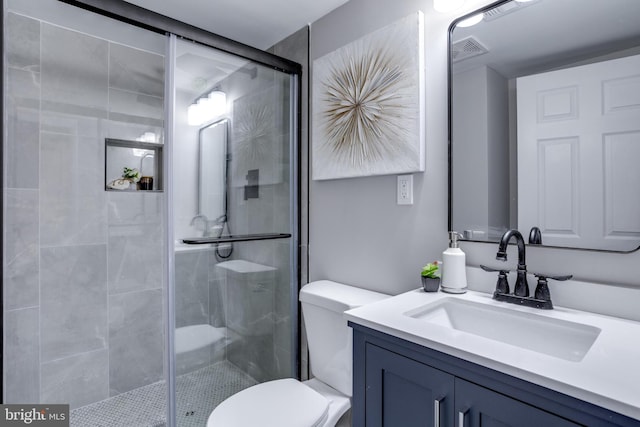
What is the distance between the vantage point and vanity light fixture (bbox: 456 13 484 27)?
48.7 inches

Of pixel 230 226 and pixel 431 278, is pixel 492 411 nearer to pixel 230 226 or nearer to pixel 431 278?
pixel 431 278

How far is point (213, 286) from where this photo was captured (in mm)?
1663

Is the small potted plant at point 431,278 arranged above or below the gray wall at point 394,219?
below

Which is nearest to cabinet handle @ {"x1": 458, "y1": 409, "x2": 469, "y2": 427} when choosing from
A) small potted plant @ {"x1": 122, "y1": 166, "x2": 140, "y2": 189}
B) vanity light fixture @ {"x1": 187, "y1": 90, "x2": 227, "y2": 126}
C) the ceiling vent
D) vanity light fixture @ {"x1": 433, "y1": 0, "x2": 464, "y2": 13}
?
the ceiling vent

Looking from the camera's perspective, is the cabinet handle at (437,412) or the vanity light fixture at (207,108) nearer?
the cabinet handle at (437,412)

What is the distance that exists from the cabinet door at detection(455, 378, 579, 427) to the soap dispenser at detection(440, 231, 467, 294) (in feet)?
1.56

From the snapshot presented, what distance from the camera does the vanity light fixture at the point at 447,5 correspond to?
1.22m

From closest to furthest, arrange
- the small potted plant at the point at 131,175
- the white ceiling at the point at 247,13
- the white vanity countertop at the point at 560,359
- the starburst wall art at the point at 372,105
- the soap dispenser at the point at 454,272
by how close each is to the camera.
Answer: the white vanity countertop at the point at 560,359, the soap dispenser at the point at 454,272, the starburst wall art at the point at 372,105, the white ceiling at the point at 247,13, the small potted plant at the point at 131,175

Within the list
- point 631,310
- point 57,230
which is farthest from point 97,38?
point 631,310

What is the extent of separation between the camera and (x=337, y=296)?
148cm

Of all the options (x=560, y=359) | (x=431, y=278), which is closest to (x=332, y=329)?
(x=431, y=278)

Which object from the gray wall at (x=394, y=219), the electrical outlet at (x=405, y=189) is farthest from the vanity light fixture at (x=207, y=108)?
the electrical outlet at (x=405, y=189)

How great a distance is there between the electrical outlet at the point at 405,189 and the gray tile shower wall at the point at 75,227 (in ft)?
5.34

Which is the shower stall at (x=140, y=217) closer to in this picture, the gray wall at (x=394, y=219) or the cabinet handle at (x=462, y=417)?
the gray wall at (x=394, y=219)
